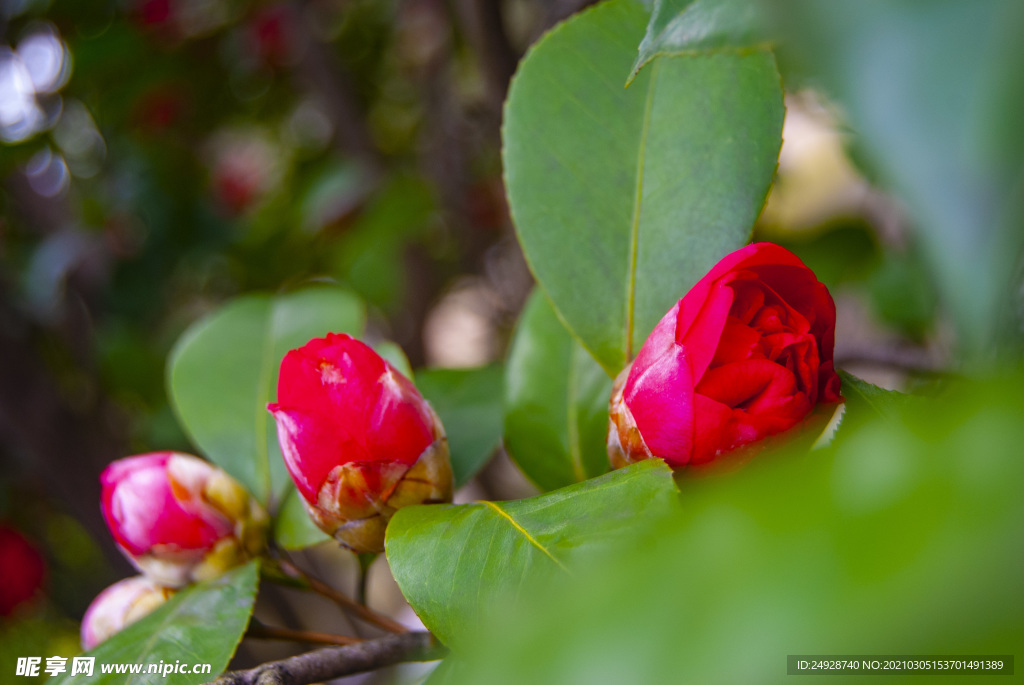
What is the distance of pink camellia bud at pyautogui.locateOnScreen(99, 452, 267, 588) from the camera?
442 mm

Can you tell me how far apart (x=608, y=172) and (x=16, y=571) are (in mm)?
1422

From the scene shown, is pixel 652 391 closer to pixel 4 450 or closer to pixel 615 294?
pixel 615 294

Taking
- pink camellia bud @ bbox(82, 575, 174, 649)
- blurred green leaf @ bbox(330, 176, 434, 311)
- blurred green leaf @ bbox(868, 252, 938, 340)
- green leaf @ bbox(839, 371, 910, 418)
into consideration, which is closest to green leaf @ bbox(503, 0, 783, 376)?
green leaf @ bbox(839, 371, 910, 418)

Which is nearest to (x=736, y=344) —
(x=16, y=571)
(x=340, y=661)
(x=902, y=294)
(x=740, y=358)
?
(x=740, y=358)

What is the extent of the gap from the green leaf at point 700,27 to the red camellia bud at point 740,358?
0.30ft

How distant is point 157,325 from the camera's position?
5.40 feet

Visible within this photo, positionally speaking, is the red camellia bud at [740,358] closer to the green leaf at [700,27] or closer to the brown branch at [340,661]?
the green leaf at [700,27]

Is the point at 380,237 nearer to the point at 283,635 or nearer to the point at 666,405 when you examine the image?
the point at 283,635

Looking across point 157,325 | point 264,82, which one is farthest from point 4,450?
point 264,82

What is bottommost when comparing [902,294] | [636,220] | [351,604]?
[902,294]

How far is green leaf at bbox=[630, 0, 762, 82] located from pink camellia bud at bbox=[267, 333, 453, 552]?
21 centimetres

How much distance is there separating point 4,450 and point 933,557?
6.12 feet

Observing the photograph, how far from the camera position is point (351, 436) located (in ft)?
1.21

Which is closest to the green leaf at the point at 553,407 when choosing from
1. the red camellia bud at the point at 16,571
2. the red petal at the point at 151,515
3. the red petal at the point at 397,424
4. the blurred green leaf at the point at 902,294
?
the red petal at the point at 397,424
